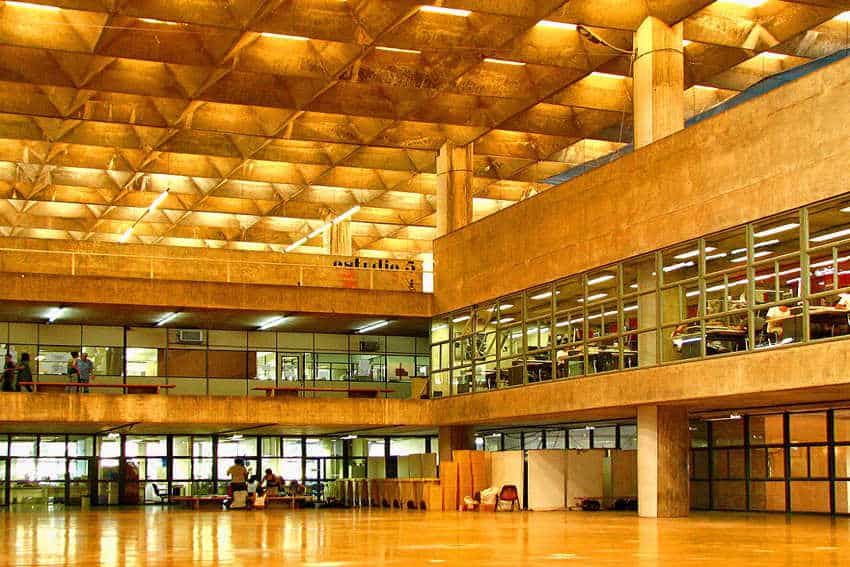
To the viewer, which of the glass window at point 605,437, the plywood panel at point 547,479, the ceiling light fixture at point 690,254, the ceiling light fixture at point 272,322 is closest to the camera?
the ceiling light fixture at point 690,254

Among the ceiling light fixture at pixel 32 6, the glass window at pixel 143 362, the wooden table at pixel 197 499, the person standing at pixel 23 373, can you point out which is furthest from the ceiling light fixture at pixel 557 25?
the glass window at pixel 143 362

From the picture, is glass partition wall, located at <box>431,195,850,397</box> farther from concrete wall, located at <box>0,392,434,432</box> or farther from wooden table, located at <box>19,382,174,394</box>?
wooden table, located at <box>19,382,174,394</box>

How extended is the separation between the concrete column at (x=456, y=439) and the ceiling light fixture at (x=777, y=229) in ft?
56.6

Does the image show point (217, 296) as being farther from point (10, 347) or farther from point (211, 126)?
point (10, 347)

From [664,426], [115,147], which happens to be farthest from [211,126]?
[664,426]

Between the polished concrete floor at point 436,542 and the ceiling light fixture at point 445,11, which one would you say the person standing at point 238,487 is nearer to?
the polished concrete floor at point 436,542

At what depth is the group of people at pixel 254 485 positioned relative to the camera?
39.1 metres

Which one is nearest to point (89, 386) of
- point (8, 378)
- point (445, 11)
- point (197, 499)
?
point (8, 378)

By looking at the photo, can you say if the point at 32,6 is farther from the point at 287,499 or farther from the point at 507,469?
the point at 287,499

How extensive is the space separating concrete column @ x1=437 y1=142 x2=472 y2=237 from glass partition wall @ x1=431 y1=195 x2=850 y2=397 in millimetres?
4374

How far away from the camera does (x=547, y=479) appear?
114ft

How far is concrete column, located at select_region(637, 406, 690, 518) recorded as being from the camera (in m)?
28.9

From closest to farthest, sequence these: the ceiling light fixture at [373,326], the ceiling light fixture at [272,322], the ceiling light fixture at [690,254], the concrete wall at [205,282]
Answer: the ceiling light fixture at [690,254] → the concrete wall at [205,282] → the ceiling light fixture at [272,322] → the ceiling light fixture at [373,326]

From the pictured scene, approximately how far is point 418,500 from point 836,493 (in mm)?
12470
